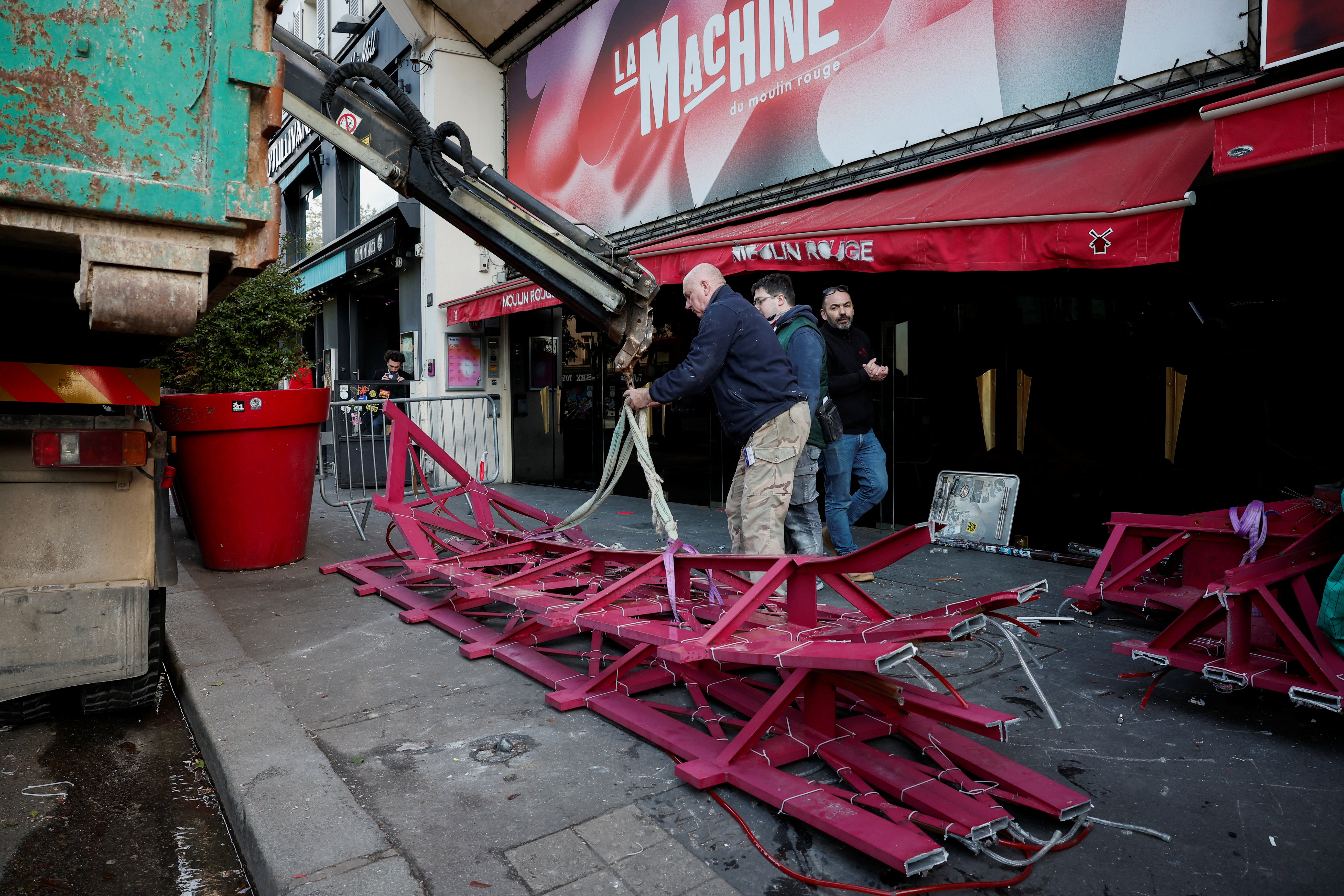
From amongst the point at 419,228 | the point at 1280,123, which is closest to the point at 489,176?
the point at 1280,123

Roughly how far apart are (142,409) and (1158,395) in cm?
619

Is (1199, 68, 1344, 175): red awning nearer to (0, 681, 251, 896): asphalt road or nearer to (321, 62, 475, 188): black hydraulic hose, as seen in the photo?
(321, 62, 475, 188): black hydraulic hose

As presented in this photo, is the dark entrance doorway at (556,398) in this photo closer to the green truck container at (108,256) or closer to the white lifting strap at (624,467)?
the white lifting strap at (624,467)

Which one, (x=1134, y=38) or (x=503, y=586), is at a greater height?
(x=1134, y=38)

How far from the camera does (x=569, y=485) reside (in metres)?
10.8

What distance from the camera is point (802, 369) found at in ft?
15.2

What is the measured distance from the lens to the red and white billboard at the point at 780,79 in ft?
16.4

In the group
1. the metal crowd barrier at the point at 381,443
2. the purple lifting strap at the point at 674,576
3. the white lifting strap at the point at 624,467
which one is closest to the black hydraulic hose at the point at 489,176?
the white lifting strap at the point at 624,467

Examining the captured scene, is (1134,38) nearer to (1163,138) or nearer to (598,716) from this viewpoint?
(1163,138)

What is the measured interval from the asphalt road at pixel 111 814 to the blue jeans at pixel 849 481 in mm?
3785

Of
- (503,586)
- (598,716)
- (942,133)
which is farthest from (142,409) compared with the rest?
(942,133)

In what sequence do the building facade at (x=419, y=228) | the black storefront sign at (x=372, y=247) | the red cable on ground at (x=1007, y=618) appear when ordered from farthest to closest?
the black storefront sign at (x=372, y=247) < the building facade at (x=419, y=228) < the red cable on ground at (x=1007, y=618)

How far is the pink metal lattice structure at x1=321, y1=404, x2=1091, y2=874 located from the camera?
2137 mm

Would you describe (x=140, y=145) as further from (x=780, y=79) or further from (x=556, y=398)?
(x=556, y=398)
